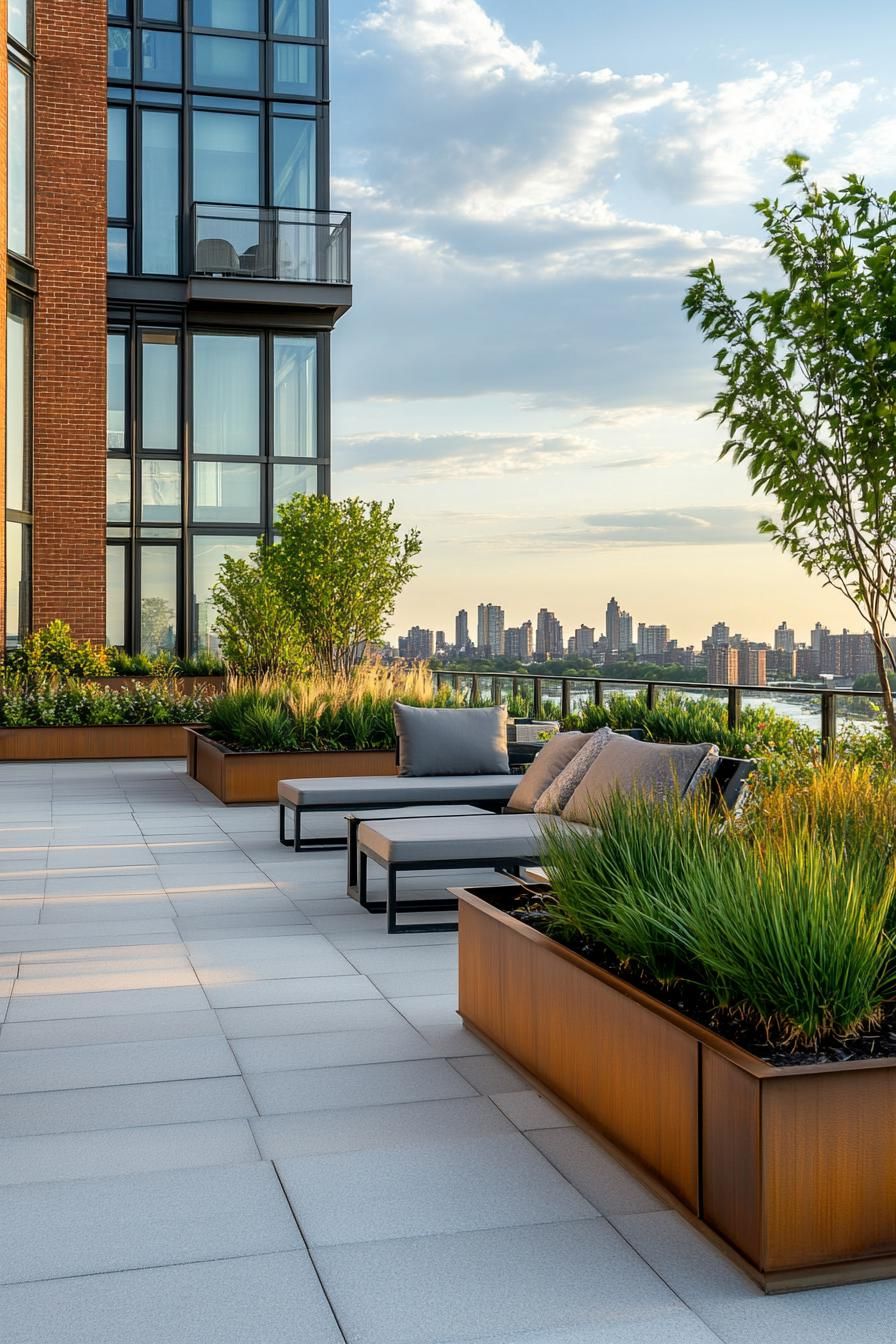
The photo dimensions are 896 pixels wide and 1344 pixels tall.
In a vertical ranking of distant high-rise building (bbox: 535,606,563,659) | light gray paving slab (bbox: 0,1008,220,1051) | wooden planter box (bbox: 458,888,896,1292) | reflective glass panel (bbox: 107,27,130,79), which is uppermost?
reflective glass panel (bbox: 107,27,130,79)

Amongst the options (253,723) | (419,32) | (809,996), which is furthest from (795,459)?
(419,32)

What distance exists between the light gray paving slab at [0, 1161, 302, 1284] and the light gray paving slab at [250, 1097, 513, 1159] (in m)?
0.18

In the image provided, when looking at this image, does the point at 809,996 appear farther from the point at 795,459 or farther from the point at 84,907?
the point at 84,907

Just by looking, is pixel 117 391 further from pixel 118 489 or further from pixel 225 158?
pixel 225 158

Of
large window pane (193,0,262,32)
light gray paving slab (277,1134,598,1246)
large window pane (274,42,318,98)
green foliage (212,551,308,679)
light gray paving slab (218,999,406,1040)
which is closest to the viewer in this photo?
light gray paving slab (277,1134,598,1246)

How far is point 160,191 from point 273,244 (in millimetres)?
1798

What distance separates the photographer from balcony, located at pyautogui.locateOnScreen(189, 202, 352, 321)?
58.7 feet

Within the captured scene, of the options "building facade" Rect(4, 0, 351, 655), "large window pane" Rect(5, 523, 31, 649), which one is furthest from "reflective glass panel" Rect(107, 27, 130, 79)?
"large window pane" Rect(5, 523, 31, 649)

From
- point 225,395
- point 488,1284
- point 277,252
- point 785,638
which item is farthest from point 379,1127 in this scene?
point 277,252

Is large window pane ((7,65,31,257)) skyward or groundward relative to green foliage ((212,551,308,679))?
skyward

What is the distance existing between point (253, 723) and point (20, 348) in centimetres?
825

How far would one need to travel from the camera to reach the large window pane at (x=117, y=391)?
1797cm

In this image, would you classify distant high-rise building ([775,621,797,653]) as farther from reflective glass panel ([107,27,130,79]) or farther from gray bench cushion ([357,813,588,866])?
reflective glass panel ([107,27,130,79])

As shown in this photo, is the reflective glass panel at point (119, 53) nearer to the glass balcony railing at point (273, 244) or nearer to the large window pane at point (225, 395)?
the glass balcony railing at point (273, 244)
